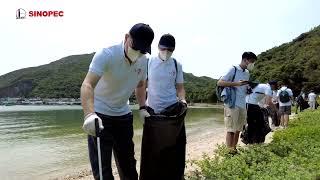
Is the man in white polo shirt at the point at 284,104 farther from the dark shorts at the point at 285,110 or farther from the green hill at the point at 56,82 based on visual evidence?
the green hill at the point at 56,82

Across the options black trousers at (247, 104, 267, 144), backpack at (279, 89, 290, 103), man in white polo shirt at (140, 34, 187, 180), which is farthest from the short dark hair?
backpack at (279, 89, 290, 103)

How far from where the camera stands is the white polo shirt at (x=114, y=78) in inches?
162

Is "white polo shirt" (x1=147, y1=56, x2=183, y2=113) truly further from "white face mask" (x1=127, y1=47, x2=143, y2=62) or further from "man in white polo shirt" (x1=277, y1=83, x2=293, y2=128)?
"man in white polo shirt" (x1=277, y1=83, x2=293, y2=128)

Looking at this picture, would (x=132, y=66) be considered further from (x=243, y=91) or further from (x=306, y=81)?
(x=306, y=81)

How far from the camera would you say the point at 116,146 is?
4.56m

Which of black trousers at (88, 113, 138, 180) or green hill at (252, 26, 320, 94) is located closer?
black trousers at (88, 113, 138, 180)

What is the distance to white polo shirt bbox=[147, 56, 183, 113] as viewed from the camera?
225 inches

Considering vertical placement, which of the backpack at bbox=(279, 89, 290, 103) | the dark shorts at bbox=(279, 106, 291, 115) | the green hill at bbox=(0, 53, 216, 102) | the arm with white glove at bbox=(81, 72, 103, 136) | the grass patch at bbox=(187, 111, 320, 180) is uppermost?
the arm with white glove at bbox=(81, 72, 103, 136)

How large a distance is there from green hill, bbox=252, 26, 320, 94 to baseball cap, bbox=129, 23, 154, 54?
51.0 metres

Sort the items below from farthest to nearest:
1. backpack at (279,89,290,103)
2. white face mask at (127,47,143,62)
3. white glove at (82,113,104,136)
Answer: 1. backpack at (279,89,290,103)
2. white face mask at (127,47,143,62)
3. white glove at (82,113,104,136)

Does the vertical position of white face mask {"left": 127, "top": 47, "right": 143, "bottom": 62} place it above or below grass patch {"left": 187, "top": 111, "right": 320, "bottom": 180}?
above

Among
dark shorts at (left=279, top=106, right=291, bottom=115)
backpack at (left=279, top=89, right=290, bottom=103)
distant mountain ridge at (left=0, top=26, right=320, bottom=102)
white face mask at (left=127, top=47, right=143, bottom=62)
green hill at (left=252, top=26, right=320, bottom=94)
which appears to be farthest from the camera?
distant mountain ridge at (left=0, top=26, right=320, bottom=102)

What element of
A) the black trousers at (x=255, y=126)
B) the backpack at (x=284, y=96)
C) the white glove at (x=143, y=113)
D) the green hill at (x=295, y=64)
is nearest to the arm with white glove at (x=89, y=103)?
the white glove at (x=143, y=113)

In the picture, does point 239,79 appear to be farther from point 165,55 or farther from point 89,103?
point 89,103
